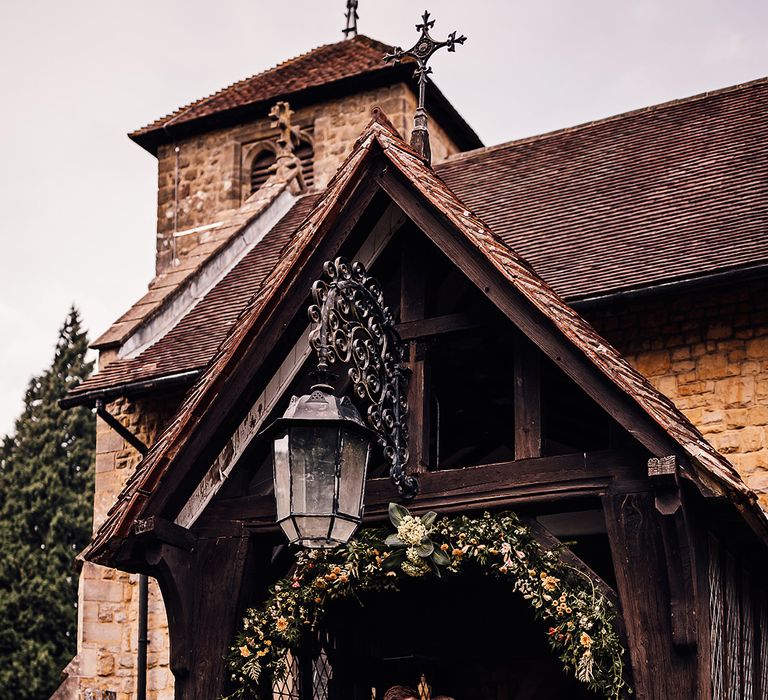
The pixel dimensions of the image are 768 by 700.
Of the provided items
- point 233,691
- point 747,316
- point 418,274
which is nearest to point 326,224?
point 418,274

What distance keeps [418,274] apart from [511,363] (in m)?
1.36

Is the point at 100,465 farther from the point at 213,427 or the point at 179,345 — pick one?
the point at 213,427

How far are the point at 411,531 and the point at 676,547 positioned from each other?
1.42 meters

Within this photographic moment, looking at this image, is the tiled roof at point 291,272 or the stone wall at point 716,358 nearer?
the tiled roof at point 291,272

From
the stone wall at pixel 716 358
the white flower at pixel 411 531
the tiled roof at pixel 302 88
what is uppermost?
the tiled roof at pixel 302 88

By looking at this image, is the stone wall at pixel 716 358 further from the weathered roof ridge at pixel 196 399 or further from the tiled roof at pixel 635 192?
the weathered roof ridge at pixel 196 399

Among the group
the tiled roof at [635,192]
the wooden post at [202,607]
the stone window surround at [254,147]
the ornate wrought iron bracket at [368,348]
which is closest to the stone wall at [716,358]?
the tiled roof at [635,192]

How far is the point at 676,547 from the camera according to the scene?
6488 millimetres

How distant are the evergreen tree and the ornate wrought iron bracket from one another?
68.2 feet

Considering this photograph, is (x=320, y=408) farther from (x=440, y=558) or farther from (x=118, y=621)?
(x=118, y=621)

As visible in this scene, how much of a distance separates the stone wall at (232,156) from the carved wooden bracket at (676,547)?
13.4 m

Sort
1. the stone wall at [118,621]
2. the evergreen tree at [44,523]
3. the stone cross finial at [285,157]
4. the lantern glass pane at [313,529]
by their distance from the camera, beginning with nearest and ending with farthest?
the lantern glass pane at [313,529] < the stone wall at [118,621] < the stone cross finial at [285,157] < the evergreen tree at [44,523]

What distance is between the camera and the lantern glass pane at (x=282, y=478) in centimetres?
637

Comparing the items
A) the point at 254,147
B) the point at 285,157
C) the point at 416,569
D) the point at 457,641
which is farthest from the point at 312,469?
the point at 254,147
